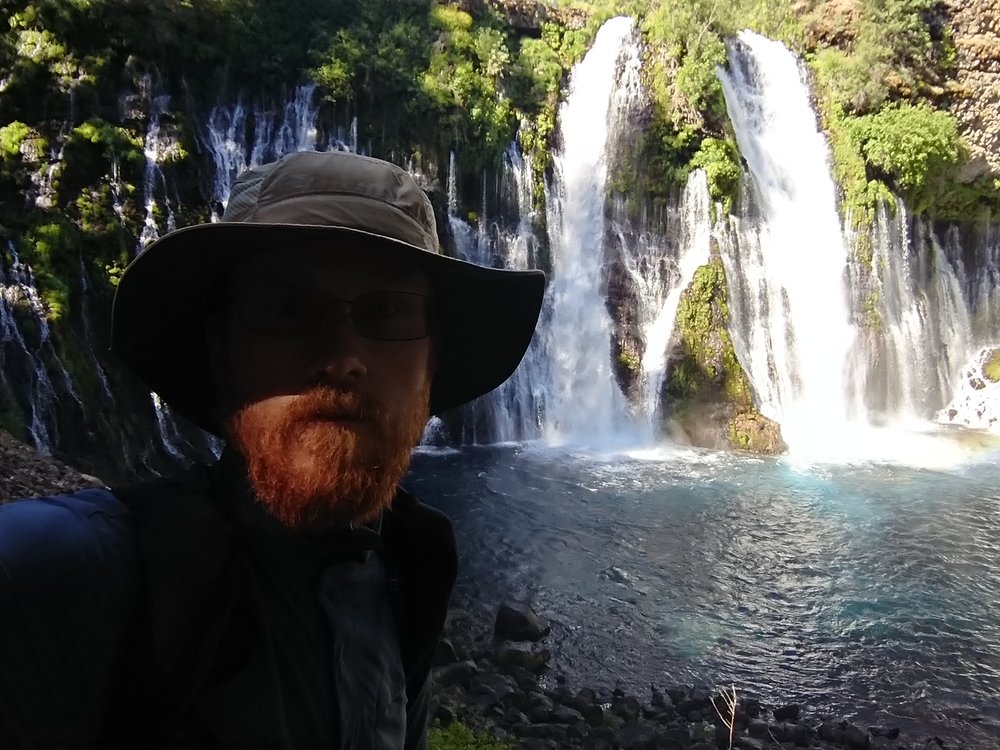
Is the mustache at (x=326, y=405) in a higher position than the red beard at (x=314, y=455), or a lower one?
higher

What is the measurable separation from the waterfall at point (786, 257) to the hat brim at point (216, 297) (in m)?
14.5

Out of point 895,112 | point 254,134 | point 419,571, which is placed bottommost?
point 419,571

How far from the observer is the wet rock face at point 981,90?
18.5 meters

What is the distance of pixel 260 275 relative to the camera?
1171 millimetres

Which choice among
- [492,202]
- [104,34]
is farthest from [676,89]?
[104,34]

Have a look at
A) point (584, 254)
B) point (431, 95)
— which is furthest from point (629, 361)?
point (431, 95)

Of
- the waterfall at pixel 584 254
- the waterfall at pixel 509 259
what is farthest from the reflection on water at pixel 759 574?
the waterfall at pixel 584 254

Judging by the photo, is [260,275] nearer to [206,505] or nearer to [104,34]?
[206,505]

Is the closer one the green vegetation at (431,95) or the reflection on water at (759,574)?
the reflection on water at (759,574)

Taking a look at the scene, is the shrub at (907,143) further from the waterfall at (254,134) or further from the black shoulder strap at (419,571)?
the black shoulder strap at (419,571)

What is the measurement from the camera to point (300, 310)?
3.83 ft

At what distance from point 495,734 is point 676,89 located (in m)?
15.2

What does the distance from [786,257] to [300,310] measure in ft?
56.4

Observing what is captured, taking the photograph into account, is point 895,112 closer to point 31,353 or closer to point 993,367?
point 993,367
